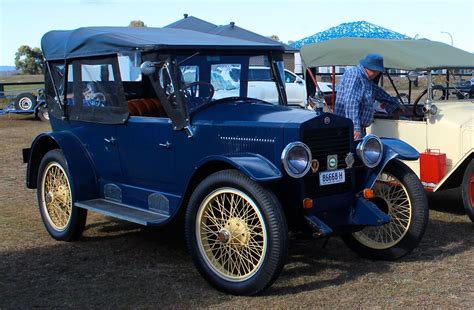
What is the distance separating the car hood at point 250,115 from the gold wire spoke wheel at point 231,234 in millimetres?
576

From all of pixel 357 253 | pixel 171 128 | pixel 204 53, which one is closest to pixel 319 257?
pixel 357 253

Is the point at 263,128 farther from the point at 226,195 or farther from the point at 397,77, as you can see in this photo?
the point at 397,77

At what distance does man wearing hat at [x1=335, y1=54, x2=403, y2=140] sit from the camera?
5.62 metres

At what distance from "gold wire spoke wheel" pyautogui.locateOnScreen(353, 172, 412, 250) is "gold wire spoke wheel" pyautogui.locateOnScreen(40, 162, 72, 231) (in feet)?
8.65

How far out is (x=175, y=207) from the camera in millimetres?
4504

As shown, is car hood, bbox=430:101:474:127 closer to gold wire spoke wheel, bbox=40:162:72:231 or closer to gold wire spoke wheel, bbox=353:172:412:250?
gold wire spoke wheel, bbox=353:172:412:250

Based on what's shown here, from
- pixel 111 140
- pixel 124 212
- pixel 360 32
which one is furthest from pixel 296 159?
pixel 360 32

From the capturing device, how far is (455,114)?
6113mm

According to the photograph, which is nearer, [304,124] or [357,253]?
[304,124]

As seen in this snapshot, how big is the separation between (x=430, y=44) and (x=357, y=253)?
12.1 ft

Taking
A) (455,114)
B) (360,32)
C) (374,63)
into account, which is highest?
(360,32)

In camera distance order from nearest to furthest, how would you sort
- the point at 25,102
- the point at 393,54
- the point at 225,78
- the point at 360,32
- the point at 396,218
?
the point at 396,218 < the point at 225,78 < the point at 393,54 < the point at 360,32 < the point at 25,102

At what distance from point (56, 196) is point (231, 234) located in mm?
2256

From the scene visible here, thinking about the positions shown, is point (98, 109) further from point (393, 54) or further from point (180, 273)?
point (393, 54)
